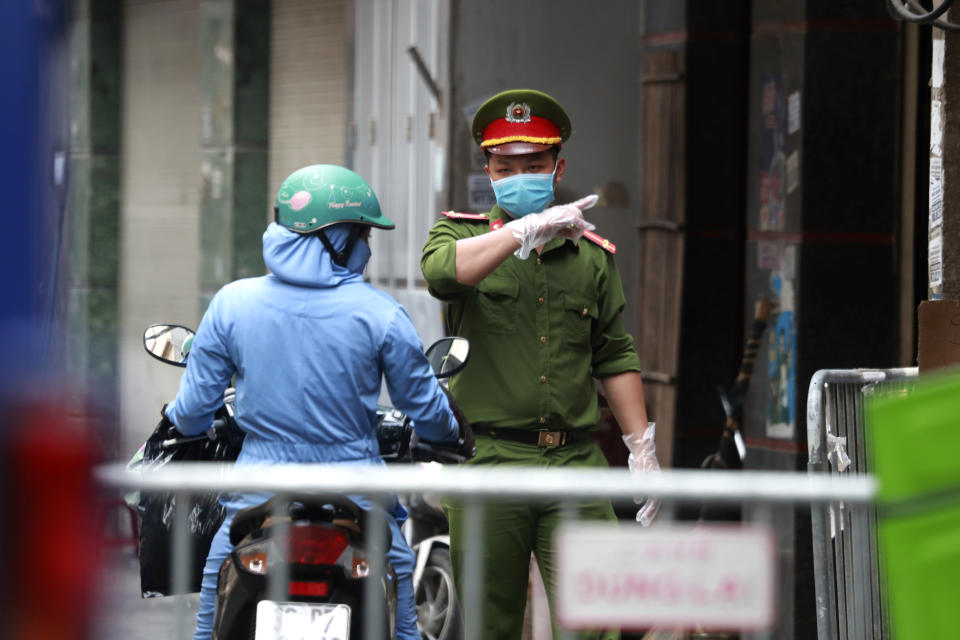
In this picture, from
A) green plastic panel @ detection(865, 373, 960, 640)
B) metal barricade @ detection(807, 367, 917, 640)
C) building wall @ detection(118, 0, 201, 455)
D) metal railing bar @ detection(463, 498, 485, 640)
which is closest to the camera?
green plastic panel @ detection(865, 373, 960, 640)

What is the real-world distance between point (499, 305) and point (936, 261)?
4.19 ft

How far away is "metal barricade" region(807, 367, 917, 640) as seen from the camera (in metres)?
3.94

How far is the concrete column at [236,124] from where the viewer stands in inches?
547

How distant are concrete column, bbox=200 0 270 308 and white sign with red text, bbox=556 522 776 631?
11.8m

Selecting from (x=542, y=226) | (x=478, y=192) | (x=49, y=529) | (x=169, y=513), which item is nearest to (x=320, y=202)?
(x=542, y=226)

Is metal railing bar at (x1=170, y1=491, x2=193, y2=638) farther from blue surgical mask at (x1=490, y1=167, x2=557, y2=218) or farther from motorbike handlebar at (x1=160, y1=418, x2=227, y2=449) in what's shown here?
blue surgical mask at (x1=490, y1=167, x2=557, y2=218)

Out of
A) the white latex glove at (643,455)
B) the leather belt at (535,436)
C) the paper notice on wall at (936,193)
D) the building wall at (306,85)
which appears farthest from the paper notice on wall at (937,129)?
the building wall at (306,85)

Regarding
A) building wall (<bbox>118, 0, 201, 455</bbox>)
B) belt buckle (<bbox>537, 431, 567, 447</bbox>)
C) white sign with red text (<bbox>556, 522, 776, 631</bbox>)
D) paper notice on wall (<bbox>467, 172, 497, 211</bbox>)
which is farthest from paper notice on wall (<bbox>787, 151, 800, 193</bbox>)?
building wall (<bbox>118, 0, 201, 455</bbox>)

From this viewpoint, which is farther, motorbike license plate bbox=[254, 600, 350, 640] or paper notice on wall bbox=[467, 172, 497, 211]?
paper notice on wall bbox=[467, 172, 497, 211]

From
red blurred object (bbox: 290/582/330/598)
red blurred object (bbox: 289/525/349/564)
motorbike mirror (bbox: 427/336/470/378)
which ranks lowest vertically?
red blurred object (bbox: 290/582/330/598)

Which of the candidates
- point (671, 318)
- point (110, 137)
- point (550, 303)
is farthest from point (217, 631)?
point (110, 137)

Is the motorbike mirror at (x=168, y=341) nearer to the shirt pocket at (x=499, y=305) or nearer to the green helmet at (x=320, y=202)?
the green helmet at (x=320, y=202)

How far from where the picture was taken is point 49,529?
5.52 feet

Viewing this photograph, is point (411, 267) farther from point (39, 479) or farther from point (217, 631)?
point (39, 479)
